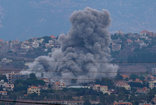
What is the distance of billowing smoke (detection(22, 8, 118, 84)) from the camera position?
97.5 ft

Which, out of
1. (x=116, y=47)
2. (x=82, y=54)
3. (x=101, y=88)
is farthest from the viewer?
(x=116, y=47)

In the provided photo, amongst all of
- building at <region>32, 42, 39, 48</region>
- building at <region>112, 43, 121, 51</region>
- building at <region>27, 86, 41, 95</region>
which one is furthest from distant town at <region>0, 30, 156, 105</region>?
building at <region>32, 42, 39, 48</region>

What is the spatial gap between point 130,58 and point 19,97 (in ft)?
74.9

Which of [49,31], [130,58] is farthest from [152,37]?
[49,31]

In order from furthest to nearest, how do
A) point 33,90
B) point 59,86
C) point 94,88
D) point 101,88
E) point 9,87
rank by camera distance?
point 59,86 → point 94,88 → point 101,88 → point 9,87 → point 33,90

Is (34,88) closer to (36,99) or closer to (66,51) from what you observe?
(36,99)

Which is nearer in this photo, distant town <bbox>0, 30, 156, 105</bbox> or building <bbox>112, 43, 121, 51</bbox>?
distant town <bbox>0, 30, 156, 105</bbox>

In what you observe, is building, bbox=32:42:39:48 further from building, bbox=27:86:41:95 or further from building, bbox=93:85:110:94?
building, bbox=27:86:41:95

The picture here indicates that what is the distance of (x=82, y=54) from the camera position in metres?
31.5

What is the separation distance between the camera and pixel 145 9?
113062 mm

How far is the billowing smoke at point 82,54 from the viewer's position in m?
29.7

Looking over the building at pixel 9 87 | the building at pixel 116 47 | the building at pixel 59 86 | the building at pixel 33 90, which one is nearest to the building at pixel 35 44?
the building at pixel 116 47

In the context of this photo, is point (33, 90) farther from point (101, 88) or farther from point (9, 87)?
point (101, 88)

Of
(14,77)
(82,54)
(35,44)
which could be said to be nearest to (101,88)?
(82,54)
